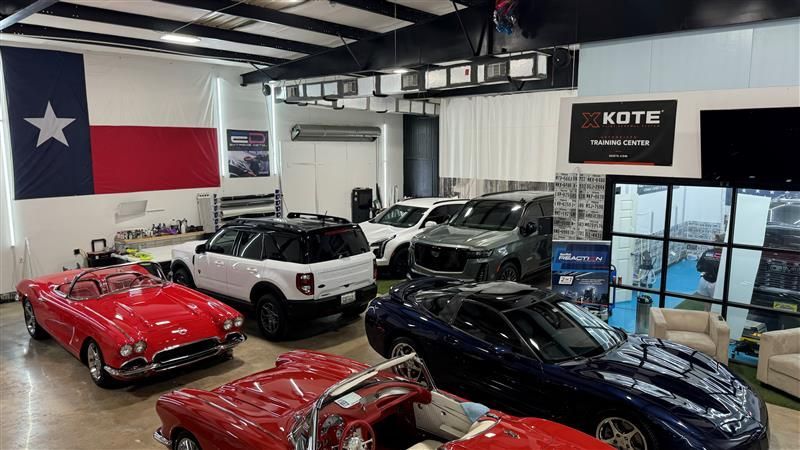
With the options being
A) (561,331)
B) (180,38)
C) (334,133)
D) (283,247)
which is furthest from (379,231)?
(561,331)

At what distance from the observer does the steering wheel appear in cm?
285

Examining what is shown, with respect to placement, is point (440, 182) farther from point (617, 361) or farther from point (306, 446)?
point (306, 446)

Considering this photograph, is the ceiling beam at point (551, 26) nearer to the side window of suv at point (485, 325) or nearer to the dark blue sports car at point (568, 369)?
the dark blue sports car at point (568, 369)

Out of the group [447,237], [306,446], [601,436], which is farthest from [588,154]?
[306,446]

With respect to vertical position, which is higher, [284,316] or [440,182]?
[440,182]

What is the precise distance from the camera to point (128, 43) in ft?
29.6

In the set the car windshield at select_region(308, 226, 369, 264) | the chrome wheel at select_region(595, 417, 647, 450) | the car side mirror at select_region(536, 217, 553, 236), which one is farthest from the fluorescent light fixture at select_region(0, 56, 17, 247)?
the chrome wheel at select_region(595, 417, 647, 450)

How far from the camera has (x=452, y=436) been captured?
318cm

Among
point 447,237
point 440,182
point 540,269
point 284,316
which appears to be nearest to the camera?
point 284,316

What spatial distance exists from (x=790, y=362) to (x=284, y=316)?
5784mm

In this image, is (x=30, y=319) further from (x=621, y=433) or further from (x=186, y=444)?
(x=621, y=433)

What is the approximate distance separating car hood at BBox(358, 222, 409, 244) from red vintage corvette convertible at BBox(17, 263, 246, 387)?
4242mm

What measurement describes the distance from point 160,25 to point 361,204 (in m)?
7.91

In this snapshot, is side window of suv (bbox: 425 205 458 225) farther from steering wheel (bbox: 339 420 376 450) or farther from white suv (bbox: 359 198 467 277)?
steering wheel (bbox: 339 420 376 450)
